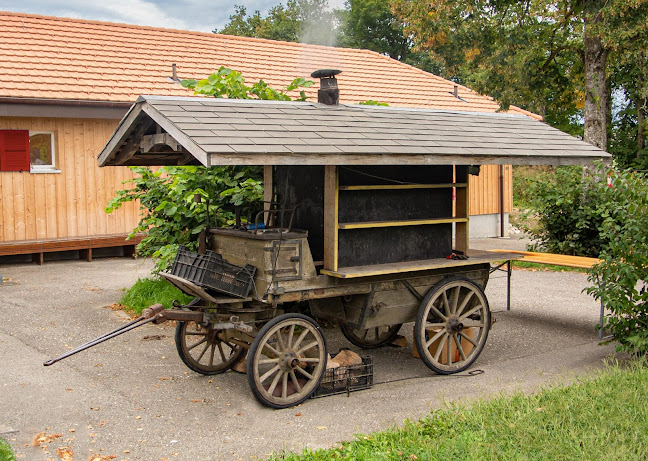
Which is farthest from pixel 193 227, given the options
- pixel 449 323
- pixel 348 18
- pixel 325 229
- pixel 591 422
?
pixel 348 18

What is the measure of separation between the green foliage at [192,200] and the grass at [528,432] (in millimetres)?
4037

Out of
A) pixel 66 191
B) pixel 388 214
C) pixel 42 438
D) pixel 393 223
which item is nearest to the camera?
pixel 42 438

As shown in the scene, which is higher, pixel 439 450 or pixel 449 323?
pixel 449 323

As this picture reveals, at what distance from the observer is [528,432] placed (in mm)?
4898

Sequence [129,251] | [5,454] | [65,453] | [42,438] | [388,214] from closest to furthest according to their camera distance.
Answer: [5,454]
[65,453]
[42,438]
[388,214]
[129,251]

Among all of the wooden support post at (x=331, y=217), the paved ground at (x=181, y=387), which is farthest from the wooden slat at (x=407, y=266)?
the paved ground at (x=181, y=387)

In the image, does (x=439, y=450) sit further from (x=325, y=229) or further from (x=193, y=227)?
(x=193, y=227)

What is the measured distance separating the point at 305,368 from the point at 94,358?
2.61 meters

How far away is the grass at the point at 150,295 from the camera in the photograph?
370 inches

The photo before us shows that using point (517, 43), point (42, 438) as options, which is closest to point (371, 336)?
point (42, 438)

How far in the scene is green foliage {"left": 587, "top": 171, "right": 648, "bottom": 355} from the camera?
6863 mm

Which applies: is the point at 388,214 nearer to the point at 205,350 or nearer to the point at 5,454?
the point at 205,350

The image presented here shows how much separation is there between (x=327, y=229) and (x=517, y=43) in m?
12.1

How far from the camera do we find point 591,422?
5047mm
